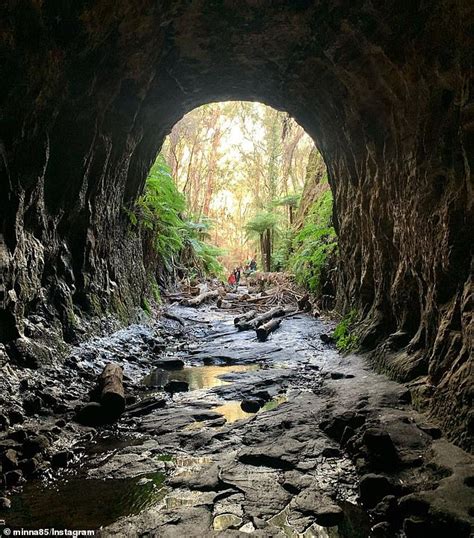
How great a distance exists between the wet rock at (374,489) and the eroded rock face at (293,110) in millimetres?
854

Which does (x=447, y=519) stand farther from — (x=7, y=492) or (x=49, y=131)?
(x=49, y=131)

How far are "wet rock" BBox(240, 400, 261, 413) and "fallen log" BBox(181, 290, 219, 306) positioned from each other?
11334 mm

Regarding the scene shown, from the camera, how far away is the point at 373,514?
2.99 meters

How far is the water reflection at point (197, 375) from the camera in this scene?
6.75m

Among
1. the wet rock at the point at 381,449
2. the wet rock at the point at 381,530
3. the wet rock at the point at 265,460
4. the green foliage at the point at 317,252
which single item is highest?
the green foliage at the point at 317,252

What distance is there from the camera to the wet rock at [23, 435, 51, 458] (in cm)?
380

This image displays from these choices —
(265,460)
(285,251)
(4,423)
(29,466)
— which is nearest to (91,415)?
(4,423)

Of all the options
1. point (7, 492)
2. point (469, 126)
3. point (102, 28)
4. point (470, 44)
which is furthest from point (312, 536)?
point (102, 28)

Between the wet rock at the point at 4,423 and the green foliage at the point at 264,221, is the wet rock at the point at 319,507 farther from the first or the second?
the green foliage at the point at 264,221

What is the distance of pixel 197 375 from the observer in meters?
7.36

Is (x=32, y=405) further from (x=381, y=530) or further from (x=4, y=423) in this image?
(x=381, y=530)

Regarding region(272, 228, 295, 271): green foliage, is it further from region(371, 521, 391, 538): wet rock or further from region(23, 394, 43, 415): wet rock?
region(371, 521, 391, 538): wet rock

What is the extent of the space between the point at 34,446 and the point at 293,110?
950 centimetres

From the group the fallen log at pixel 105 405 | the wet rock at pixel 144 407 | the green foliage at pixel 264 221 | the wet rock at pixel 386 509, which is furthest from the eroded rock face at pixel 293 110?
the green foliage at pixel 264 221
